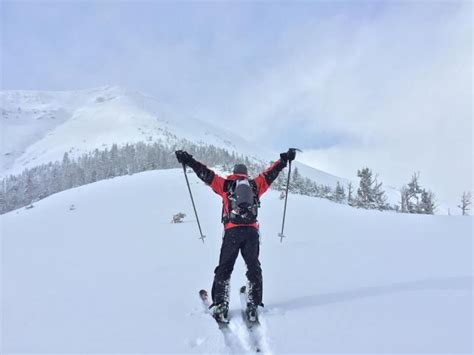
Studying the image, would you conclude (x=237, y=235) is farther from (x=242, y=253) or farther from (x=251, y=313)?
(x=251, y=313)

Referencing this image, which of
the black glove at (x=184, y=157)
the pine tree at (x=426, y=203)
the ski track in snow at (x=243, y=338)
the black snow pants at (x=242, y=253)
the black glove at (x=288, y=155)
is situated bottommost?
the ski track in snow at (x=243, y=338)

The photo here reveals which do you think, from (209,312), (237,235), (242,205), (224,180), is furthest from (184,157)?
(209,312)

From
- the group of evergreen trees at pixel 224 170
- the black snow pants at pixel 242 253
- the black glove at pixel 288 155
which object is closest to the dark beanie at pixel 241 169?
the black glove at pixel 288 155

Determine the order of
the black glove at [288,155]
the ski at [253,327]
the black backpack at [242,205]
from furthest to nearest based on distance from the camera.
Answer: the black glove at [288,155] → the black backpack at [242,205] → the ski at [253,327]

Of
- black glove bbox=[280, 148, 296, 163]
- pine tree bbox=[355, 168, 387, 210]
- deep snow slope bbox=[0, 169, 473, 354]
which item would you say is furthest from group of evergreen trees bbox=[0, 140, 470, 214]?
black glove bbox=[280, 148, 296, 163]

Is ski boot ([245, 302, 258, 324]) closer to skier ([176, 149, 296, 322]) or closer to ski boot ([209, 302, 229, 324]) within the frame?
skier ([176, 149, 296, 322])

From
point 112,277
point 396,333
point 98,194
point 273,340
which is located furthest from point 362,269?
point 98,194

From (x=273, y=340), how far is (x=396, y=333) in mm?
1551

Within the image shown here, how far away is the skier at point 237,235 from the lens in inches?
201

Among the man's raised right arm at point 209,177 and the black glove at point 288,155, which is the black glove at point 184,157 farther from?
the black glove at point 288,155

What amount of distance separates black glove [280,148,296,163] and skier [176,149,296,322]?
0.67m

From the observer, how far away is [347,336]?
4.09 m

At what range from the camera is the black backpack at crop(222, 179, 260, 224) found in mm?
5438

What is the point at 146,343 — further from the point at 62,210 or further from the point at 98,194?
the point at 98,194
